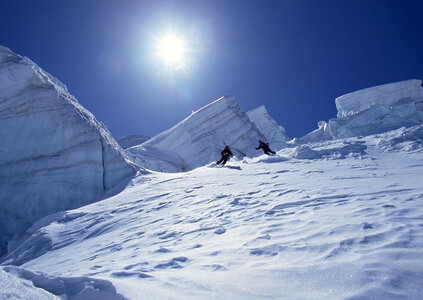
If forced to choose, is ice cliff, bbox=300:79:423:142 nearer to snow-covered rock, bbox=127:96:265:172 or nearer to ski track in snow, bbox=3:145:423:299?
snow-covered rock, bbox=127:96:265:172

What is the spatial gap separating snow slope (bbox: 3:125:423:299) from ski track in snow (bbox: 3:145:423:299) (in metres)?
0.01

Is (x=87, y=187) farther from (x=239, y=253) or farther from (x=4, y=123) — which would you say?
(x=239, y=253)

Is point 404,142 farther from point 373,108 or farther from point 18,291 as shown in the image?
point 373,108

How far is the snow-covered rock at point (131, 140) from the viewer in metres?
44.0

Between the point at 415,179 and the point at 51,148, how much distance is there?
13.0 m

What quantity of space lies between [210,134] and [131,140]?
19116 millimetres

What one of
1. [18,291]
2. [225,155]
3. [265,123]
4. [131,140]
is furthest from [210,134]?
[18,291]

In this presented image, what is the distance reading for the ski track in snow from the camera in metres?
2.23

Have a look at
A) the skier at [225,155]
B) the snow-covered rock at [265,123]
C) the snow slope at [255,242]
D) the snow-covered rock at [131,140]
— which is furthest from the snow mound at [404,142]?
the snow-covered rock at [131,140]

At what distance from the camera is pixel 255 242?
11.2ft

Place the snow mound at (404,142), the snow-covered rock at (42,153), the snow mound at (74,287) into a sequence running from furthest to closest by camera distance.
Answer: the snow mound at (404,142) < the snow-covered rock at (42,153) < the snow mound at (74,287)

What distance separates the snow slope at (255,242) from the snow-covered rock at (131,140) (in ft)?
122

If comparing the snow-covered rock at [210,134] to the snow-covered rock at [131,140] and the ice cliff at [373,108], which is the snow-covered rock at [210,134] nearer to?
the ice cliff at [373,108]

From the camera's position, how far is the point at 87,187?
11414 mm
